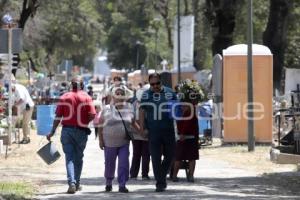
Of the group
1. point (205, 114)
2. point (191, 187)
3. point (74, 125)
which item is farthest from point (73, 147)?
point (205, 114)

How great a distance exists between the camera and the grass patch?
38.3ft

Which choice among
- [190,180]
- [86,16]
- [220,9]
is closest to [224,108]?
[220,9]

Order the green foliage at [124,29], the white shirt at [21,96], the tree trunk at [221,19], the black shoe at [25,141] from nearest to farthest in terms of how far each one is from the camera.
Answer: the white shirt at [21,96] → the black shoe at [25,141] → the tree trunk at [221,19] → the green foliage at [124,29]

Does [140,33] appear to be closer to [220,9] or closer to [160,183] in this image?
[220,9]

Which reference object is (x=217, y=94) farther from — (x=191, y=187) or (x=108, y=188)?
(x=108, y=188)

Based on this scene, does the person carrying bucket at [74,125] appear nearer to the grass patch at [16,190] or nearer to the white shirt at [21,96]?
the grass patch at [16,190]

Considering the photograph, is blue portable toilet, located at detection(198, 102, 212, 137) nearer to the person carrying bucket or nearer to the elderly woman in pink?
the elderly woman in pink

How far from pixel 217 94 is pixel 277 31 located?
8.56 meters

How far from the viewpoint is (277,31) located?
31.9 m

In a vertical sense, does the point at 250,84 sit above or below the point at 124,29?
below

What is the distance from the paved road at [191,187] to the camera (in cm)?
1223

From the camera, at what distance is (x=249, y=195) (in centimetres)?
1252

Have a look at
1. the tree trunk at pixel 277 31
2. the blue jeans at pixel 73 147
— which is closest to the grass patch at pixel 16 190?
the blue jeans at pixel 73 147

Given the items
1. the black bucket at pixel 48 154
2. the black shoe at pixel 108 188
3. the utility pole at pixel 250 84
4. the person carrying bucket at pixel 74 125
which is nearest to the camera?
the person carrying bucket at pixel 74 125
